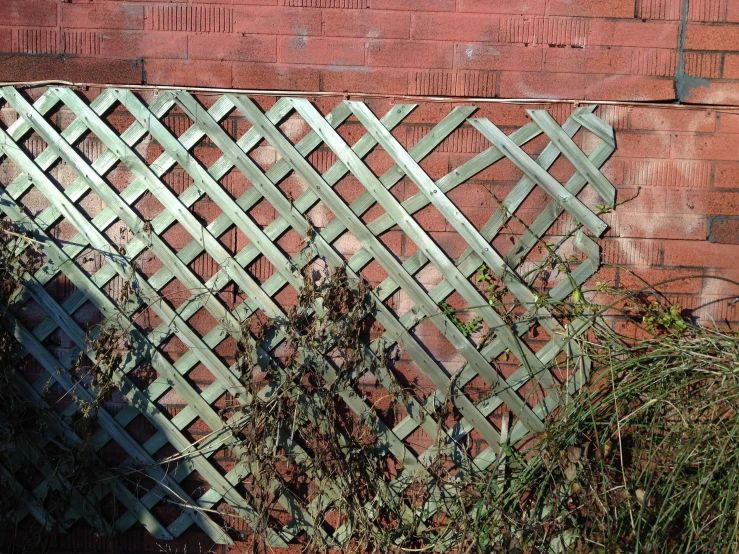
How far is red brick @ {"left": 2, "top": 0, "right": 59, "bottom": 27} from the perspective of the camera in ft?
7.63

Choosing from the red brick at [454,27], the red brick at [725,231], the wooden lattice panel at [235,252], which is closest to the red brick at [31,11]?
the wooden lattice panel at [235,252]

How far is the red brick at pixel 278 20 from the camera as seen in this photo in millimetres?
2312

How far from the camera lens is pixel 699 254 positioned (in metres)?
2.37

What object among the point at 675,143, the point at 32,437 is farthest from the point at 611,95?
the point at 32,437

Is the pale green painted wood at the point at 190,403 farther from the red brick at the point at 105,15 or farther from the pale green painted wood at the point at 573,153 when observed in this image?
the pale green painted wood at the point at 573,153

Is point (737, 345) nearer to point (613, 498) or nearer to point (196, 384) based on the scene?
point (613, 498)

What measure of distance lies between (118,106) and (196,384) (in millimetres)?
1088

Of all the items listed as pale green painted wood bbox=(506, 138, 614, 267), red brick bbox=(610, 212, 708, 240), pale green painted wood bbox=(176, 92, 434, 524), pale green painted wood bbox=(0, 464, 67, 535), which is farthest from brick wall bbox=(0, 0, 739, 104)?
pale green painted wood bbox=(0, 464, 67, 535)

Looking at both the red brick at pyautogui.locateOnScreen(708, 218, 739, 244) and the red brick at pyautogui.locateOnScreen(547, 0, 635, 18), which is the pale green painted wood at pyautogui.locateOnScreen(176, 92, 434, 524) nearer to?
the red brick at pyautogui.locateOnScreen(547, 0, 635, 18)

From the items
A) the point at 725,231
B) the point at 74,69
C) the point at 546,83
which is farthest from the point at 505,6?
the point at 74,69

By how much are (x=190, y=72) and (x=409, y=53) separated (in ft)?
2.66

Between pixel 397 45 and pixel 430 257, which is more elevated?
pixel 397 45

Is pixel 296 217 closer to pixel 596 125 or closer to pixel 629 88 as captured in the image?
pixel 596 125

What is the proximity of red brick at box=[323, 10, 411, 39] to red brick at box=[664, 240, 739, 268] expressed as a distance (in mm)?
1269
